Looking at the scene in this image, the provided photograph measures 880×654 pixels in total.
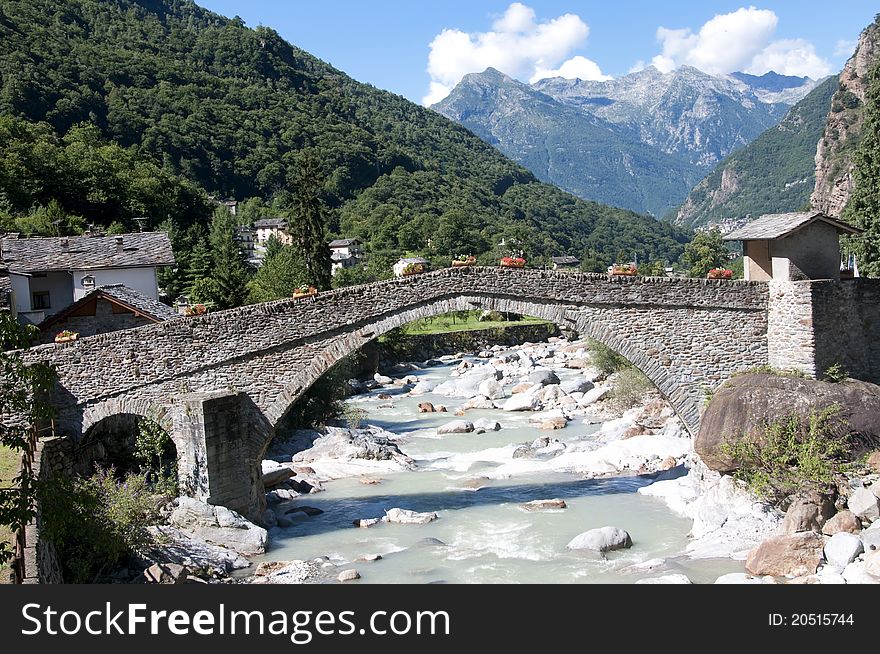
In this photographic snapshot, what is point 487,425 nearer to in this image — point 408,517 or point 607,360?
point 607,360

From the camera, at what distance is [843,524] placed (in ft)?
50.2

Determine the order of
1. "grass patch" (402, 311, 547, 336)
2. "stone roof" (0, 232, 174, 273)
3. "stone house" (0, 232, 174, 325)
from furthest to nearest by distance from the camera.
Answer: "grass patch" (402, 311, 547, 336) < "stone roof" (0, 232, 174, 273) < "stone house" (0, 232, 174, 325)

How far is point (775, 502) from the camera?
17125 mm


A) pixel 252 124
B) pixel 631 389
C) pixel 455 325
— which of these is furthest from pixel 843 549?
pixel 252 124

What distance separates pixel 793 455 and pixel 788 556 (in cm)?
290

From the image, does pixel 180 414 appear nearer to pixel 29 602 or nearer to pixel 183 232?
pixel 29 602

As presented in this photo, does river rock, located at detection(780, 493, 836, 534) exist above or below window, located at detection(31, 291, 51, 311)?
below

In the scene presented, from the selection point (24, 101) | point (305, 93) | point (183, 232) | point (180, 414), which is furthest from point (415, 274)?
point (305, 93)

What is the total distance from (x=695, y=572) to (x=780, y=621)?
5551mm

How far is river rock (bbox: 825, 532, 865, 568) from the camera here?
1395 centimetres

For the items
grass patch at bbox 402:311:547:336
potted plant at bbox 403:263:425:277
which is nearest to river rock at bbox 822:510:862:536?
potted plant at bbox 403:263:425:277

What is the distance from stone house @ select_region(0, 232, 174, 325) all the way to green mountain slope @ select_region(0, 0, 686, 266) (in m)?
50.0

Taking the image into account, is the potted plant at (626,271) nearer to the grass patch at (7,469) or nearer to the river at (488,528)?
the river at (488,528)

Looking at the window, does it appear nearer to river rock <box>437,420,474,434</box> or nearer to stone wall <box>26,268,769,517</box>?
stone wall <box>26,268,769,517</box>
